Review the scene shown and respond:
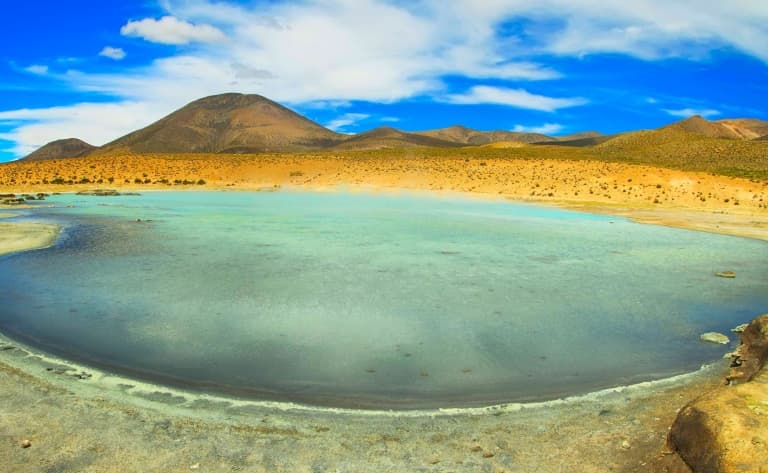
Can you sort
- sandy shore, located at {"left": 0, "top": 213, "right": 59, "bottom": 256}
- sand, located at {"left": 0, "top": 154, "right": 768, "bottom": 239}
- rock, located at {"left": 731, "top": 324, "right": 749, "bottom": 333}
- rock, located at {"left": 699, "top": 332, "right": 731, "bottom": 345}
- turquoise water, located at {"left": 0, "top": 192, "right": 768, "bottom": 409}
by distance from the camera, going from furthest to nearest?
sand, located at {"left": 0, "top": 154, "right": 768, "bottom": 239}
sandy shore, located at {"left": 0, "top": 213, "right": 59, "bottom": 256}
rock, located at {"left": 731, "top": 324, "right": 749, "bottom": 333}
rock, located at {"left": 699, "top": 332, "right": 731, "bottom": 345}
turquoise water, located at {"left": 0, "top": 192, "right": 768, "bottom": 409}

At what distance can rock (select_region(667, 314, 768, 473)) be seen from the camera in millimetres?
3262

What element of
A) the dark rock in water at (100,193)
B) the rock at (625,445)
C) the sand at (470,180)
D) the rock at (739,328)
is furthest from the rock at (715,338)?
the dark rock in water at (100,193)

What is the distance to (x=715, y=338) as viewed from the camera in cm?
659

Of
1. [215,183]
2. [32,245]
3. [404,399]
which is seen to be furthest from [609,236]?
[215,183]

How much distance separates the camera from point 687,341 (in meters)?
6.55

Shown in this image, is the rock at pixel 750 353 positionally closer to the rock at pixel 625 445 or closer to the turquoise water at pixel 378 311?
the turquoise water at pixel 378 311

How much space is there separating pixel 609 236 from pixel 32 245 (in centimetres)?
1428

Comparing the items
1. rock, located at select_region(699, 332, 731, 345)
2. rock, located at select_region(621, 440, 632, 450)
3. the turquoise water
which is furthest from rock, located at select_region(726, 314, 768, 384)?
rock, located at select_region(621, 440, 632, 450)

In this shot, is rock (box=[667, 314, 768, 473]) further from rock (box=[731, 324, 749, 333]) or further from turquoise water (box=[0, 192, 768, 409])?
rock (box=[731, 324, 749, 333])

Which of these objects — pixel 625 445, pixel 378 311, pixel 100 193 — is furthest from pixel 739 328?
pixel 100 193

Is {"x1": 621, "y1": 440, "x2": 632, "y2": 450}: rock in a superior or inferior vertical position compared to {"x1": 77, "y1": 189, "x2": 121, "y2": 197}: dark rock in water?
inferior

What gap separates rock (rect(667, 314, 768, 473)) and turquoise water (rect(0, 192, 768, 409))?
48.3 inches

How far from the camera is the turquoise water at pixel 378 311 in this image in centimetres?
528

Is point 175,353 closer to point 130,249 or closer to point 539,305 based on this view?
point 539,305
